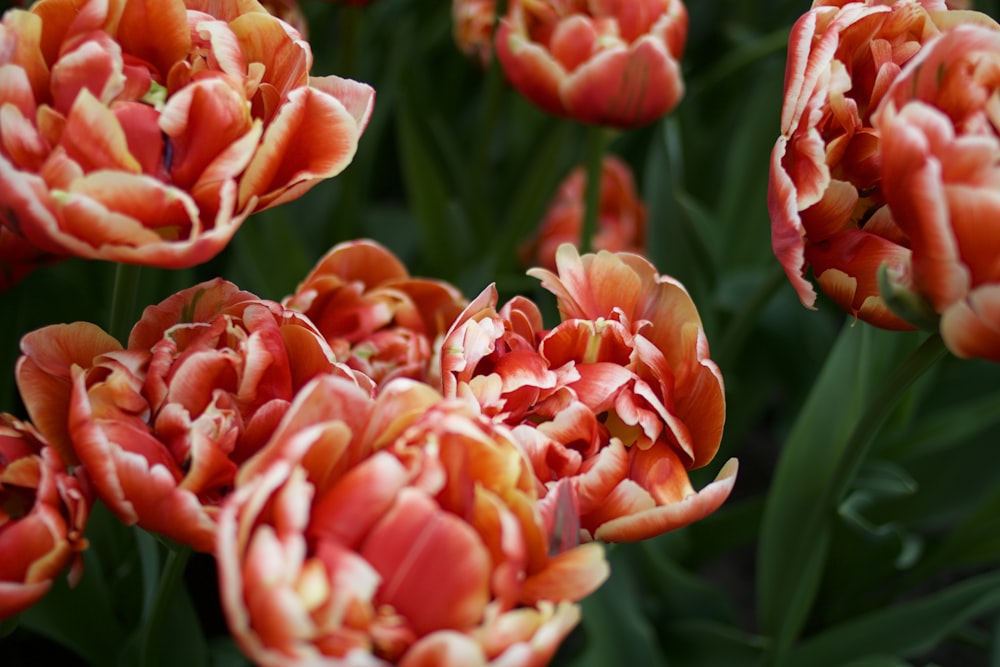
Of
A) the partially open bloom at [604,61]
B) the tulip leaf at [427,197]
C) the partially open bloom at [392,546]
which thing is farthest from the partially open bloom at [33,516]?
the tulip leaf at [427,197]

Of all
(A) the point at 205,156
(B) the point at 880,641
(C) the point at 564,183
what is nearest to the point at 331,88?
(A) the point at 205,156

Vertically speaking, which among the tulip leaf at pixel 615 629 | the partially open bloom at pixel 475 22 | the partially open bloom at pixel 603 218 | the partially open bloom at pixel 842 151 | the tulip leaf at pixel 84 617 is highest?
the partially open bloom at pixel 842 151

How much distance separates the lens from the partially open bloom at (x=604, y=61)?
732 millimetres

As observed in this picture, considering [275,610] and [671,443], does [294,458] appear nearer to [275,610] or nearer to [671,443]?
[275,610]

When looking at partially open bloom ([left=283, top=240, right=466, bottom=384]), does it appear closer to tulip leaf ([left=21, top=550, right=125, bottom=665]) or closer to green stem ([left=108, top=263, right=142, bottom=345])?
green stem ([left=108, top=263, right=142, bottom=345])

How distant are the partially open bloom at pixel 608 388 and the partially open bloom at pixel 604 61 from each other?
257 mm

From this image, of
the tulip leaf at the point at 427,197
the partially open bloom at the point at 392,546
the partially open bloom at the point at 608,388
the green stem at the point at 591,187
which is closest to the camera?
the partially open bloom at the point at 392,546

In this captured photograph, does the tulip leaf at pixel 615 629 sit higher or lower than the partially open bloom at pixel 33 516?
lower

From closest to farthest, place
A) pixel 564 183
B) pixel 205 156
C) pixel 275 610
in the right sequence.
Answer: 1. pixel 275 610
2. pixel 205 156
3. pixel 564 183

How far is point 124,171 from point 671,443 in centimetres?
26

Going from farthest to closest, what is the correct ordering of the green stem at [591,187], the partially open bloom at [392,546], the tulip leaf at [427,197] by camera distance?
the tulip leaf at [427,197] < the green stem at [591,187] < the partially open bloom at [392,546]

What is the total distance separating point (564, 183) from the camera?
1.20m

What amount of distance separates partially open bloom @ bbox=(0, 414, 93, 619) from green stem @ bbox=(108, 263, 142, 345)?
0.31ft

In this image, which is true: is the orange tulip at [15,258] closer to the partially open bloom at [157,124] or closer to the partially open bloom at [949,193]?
the partially open bloom at [157,124]
